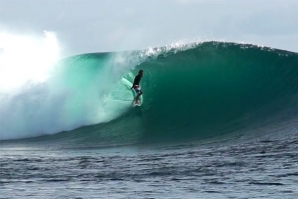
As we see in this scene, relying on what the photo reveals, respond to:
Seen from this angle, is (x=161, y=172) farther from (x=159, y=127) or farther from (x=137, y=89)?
(x=137, y=89)

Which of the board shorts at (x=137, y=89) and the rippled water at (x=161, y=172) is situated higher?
the board shorts at (x=137, y=89)

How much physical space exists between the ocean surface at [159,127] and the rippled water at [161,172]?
2cm

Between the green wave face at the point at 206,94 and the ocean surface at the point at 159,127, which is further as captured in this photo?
the green wave face at the point at 206,94

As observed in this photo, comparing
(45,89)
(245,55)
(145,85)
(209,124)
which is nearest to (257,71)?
(245,55)

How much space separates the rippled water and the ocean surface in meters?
0.02

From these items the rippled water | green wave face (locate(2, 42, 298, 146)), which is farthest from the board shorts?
the rippled water

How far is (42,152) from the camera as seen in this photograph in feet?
45.2

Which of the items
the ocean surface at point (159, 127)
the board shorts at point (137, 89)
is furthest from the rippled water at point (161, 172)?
the board shorts at point (137, 89)

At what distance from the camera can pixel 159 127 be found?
668 inches

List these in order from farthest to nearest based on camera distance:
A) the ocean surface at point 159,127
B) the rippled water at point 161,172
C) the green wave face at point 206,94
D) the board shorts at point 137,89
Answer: the board shorts at point 137,89, the green wave face at point 206,94, the ocean surface at point 159,127, the rippled water at point 161,172

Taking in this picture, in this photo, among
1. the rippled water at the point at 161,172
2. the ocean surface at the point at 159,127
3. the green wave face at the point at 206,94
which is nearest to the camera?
the rippled water at the point at 161,172

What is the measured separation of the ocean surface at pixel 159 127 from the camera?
29.7ft

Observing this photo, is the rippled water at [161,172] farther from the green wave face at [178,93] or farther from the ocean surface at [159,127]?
the green wave face at [178,93]

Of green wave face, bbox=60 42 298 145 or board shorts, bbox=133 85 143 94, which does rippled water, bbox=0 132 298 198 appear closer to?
green wave face, bbox=60 42 298 145
